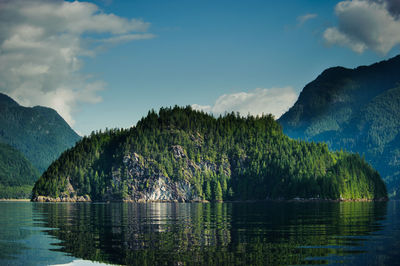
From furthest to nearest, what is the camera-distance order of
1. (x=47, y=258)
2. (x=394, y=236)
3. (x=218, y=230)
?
(x=218, y=230)
(x=394, y=236)
(x=47, y=258)

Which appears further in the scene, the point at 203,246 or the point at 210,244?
the point at 210,244

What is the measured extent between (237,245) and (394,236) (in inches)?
948

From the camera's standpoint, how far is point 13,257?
1913 inches

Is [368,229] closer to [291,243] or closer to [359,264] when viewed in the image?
[291,243]

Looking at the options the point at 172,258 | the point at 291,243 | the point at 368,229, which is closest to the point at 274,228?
the point at 368,229

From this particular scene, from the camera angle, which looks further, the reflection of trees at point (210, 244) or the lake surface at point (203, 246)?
the reflection of trees at point (210, 244)

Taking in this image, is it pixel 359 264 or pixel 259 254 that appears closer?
pixel 359 264

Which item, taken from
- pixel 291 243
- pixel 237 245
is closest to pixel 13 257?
pixel 237 245

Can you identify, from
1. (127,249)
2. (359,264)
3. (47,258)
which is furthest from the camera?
(127,249)

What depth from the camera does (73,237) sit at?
212 feet

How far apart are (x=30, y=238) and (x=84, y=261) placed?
21644mm

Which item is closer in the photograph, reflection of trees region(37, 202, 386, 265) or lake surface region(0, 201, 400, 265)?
lake surface region(0, 201, 400, 265)

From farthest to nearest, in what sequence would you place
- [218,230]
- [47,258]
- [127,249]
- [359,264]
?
[218,230], [127,249], [47,258], [359,264]

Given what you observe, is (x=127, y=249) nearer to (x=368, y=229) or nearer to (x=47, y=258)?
(x=47, y=258)
